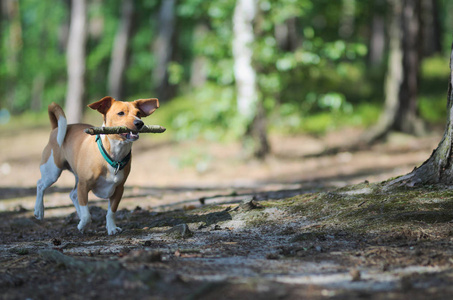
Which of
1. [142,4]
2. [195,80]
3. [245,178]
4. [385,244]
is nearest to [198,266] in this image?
[385,244]

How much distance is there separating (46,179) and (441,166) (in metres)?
4.77

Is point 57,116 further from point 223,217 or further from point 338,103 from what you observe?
point 338,103

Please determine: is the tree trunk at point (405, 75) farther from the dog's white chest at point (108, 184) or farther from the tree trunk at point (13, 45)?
the tree trunk at point (13, 45)

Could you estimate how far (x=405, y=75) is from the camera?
15.4 meters

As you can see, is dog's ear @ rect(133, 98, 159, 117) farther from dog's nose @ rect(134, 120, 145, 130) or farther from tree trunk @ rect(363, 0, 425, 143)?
tree trunk @ rect(363, 0, 425, 143)

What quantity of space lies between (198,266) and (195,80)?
25875 mm

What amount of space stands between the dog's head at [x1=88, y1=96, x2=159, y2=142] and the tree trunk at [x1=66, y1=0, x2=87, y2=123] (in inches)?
565

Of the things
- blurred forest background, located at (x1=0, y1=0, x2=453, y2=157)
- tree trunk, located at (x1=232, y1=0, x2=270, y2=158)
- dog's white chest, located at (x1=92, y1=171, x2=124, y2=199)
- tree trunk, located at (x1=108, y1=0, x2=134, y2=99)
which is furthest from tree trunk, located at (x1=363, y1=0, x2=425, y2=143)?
tree trunk, located at (x1=108, y1=0, x2=134, y2=99)

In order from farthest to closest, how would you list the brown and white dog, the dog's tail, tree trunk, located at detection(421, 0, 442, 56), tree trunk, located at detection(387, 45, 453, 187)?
tree trunk, located at detection(421, 0, 442, 56) < the dog's tail < the brown and white dog < tree trunk, located at detection(387, 45, 453, 187)

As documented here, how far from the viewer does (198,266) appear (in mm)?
4113

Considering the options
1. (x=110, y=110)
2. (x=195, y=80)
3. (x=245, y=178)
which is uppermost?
(x=195, y=80)

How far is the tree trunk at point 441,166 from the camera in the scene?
5453 millimetres

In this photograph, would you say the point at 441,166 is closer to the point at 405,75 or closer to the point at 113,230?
the point at 113,230

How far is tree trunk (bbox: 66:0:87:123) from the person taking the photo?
787 inches
